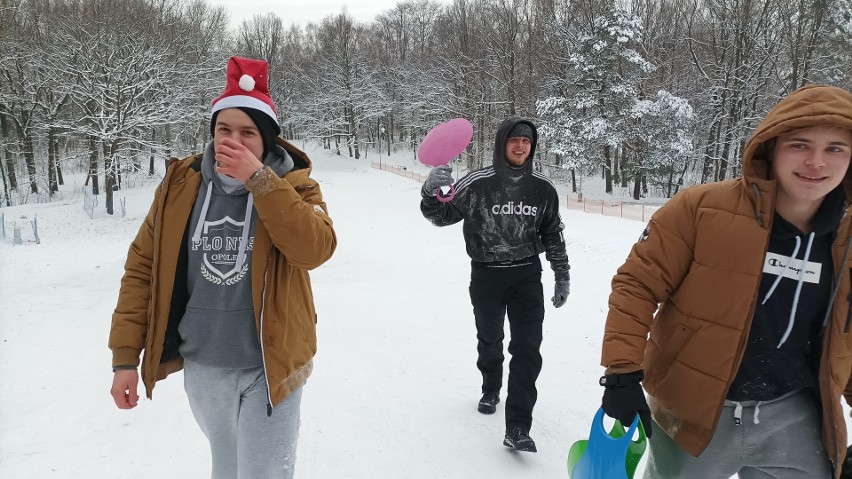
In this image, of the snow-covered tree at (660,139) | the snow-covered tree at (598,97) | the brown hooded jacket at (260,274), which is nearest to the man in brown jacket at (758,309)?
the brown hooded jacket at (260,274)

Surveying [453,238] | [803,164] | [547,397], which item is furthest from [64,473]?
[453,238]

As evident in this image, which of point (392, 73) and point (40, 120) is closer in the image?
point (40, 120)

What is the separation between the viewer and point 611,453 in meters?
2.06

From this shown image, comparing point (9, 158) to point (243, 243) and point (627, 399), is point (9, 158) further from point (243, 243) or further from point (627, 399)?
point (627, 399)

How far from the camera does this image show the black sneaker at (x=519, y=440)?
333cm

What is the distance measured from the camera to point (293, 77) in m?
51.6

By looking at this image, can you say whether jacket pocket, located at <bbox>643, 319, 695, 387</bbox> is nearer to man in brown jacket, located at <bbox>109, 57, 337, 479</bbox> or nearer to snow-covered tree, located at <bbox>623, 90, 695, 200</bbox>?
man in brown jacket, located at <bbox>109, 57, 337, 479</bbox>

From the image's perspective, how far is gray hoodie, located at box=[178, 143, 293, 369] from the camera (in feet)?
6.78

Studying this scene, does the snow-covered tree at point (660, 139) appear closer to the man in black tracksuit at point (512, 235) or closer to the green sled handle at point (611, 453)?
the man in black tracksuit at point (512, 235)

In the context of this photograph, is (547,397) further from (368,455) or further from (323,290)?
(323,290)

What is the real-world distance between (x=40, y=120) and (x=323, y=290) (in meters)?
29.0

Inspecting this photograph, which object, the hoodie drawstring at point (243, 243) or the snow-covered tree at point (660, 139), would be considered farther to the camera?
the snow-covered tree at point (660, 139)

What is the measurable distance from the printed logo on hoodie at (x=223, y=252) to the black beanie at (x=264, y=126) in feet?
1.09

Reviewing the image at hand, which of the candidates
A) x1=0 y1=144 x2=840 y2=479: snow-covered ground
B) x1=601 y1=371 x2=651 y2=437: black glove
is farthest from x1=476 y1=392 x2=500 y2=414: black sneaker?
x1=601 y1=371 x2=651 y2=437: black glove
